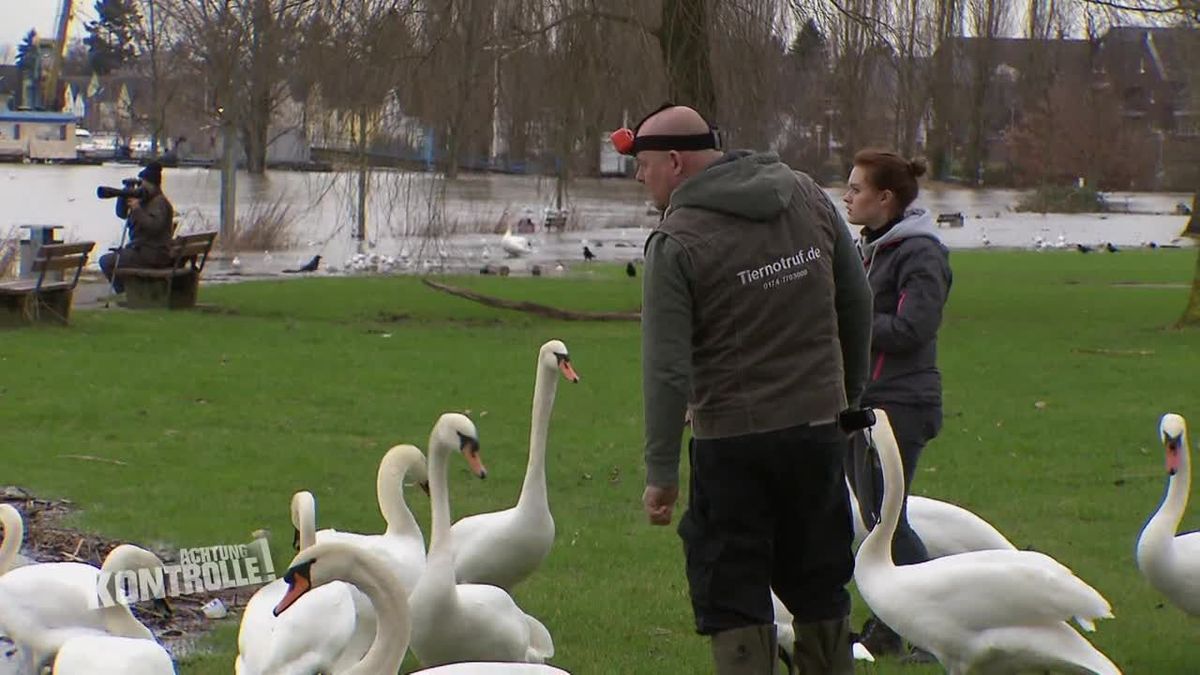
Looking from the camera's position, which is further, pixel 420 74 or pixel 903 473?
pixel 420 74

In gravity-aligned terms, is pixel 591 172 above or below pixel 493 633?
above

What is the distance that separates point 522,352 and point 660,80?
12.3 feet

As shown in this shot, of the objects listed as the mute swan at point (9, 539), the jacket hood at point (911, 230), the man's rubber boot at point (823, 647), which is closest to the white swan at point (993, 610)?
the man's rubber boot at point (823, 647)

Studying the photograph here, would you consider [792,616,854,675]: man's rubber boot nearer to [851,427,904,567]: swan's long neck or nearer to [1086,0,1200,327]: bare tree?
[851,427,904,567]: swan's long neck

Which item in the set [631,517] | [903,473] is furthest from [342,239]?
[903,473]

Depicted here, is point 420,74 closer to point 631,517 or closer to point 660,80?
point 660,80

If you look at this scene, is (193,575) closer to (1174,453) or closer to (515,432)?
(1174,453)

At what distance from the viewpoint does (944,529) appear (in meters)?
6.99

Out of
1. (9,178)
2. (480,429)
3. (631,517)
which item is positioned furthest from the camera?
(9,178)

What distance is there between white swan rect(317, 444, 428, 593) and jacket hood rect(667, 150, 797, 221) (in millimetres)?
1981

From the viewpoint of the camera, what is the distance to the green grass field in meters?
7.64

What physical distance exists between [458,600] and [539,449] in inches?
50.2

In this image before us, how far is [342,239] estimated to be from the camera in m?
37.9

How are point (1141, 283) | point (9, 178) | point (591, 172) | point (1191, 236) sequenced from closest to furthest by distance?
point (591, 172) → point (1141, 283) → point (1191, 236) → point (9, 178)
